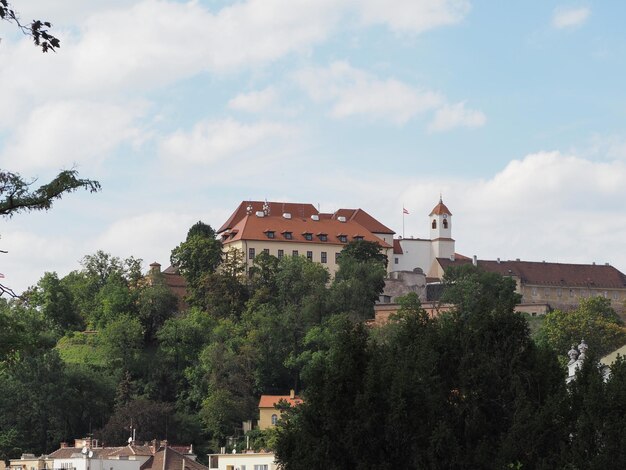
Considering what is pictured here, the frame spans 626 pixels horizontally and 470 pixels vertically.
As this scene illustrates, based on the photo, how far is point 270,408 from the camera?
3947 inches

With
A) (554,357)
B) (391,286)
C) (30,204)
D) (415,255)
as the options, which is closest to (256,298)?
(391,286)

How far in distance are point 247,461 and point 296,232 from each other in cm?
5099

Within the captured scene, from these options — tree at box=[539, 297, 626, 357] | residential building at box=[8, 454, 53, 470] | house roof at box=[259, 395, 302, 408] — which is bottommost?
residential building at box=[8, 454, 53, 470]

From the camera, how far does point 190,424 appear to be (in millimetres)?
99750

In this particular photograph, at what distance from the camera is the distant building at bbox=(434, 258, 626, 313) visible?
135 meters

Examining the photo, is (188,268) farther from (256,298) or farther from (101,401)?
(101,401)

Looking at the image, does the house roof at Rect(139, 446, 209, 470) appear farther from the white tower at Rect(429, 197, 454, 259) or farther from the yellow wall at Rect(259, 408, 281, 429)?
the white tower at Rect(429, 197, 454, 259)

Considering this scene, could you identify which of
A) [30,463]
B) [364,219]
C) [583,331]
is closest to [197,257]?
[364,219]

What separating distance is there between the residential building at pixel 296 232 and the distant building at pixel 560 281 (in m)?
8.41

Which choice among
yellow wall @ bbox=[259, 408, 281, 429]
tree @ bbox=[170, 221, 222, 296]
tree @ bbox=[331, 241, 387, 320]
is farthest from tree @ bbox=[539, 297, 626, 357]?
tree @ bbox=[170, 221, 222, 296]

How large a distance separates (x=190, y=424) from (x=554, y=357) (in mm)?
59194

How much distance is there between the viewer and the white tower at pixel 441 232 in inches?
5276

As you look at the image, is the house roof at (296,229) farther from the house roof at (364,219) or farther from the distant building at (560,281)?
the distant building at (560,281)

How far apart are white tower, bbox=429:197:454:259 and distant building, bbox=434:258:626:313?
4.33 ft
